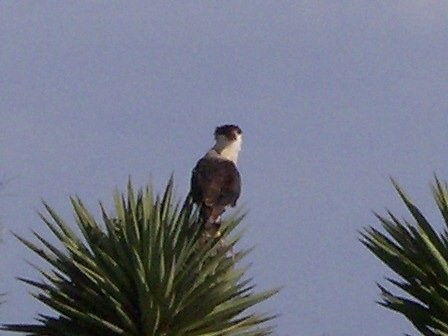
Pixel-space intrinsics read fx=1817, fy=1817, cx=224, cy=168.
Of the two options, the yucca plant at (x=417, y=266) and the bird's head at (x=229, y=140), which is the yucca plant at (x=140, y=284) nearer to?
the yucca plant at (x=417, y=266)

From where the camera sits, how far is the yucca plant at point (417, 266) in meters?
10.2

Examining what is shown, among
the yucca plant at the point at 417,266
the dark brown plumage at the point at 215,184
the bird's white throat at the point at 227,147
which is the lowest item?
the yucca plant at the point at 417,266

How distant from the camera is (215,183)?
45.6 feet

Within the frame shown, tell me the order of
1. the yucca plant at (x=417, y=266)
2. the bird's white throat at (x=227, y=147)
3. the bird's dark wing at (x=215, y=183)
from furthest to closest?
the bird's white throat at (x=227, y=147)
the bird's dark wing at (x=215, y=183)
the yucca plant at (x=417, y=266)

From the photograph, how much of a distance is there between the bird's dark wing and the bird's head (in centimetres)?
116

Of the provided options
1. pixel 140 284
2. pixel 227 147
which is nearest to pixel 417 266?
pixel 140 284

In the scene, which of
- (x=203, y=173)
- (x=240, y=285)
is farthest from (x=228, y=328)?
(x=203, y=173)

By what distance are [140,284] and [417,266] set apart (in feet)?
5.56

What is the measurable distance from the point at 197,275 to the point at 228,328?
0.40m

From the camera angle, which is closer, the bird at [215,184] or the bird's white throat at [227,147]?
the bird at [215,184]

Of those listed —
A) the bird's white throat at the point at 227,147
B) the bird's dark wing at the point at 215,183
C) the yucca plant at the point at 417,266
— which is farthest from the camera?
the bird's white throat at the point at 227,147

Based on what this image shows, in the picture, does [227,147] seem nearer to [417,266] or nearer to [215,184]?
[215,184]

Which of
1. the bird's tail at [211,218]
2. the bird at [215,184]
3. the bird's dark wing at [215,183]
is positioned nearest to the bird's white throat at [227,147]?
the bird at [215,184]

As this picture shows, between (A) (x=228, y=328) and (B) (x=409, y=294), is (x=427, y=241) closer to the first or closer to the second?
(B) (x=409, y=294)
